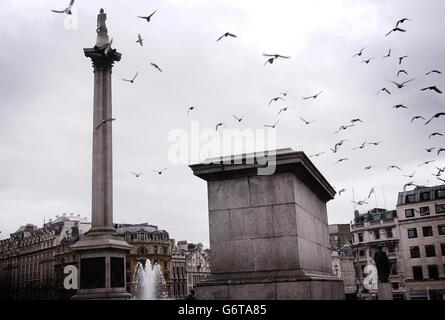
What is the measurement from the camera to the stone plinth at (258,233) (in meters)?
8.46

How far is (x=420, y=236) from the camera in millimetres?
62031

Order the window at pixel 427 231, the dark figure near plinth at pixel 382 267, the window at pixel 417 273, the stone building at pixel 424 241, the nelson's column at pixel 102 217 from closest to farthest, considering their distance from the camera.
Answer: the dark figure near plinth at pixel 382 267 → the nelson's column at pixel 102 217 → the stone building at pixel 424 241 → the window at pixel 417 273 → the window at pixel 427 231

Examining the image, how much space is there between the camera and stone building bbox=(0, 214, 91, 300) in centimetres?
10194

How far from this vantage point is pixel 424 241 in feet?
202

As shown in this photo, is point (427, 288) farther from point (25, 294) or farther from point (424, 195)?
point (25, 294)

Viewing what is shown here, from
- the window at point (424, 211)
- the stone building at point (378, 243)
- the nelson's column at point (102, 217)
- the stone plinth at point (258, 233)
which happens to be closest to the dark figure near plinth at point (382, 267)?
the stone plinth at point (258, 233)

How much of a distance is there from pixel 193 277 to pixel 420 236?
63.9 meters

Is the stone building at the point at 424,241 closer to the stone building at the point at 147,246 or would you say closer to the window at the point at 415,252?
the window at the point at 415,252

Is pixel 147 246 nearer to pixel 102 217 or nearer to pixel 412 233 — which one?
pixel 412 233

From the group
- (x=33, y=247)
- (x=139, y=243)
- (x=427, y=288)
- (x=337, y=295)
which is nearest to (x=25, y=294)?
(x=33, y=247)

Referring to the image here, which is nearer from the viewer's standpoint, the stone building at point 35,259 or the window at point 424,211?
the window at point 424,211

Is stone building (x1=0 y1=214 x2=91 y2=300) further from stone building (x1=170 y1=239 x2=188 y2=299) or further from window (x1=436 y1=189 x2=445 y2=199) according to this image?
window (x1=436 y1=189 x2=445 y2=199)

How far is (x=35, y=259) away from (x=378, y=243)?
7894 cm

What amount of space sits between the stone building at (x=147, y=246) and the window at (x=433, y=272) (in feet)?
186
